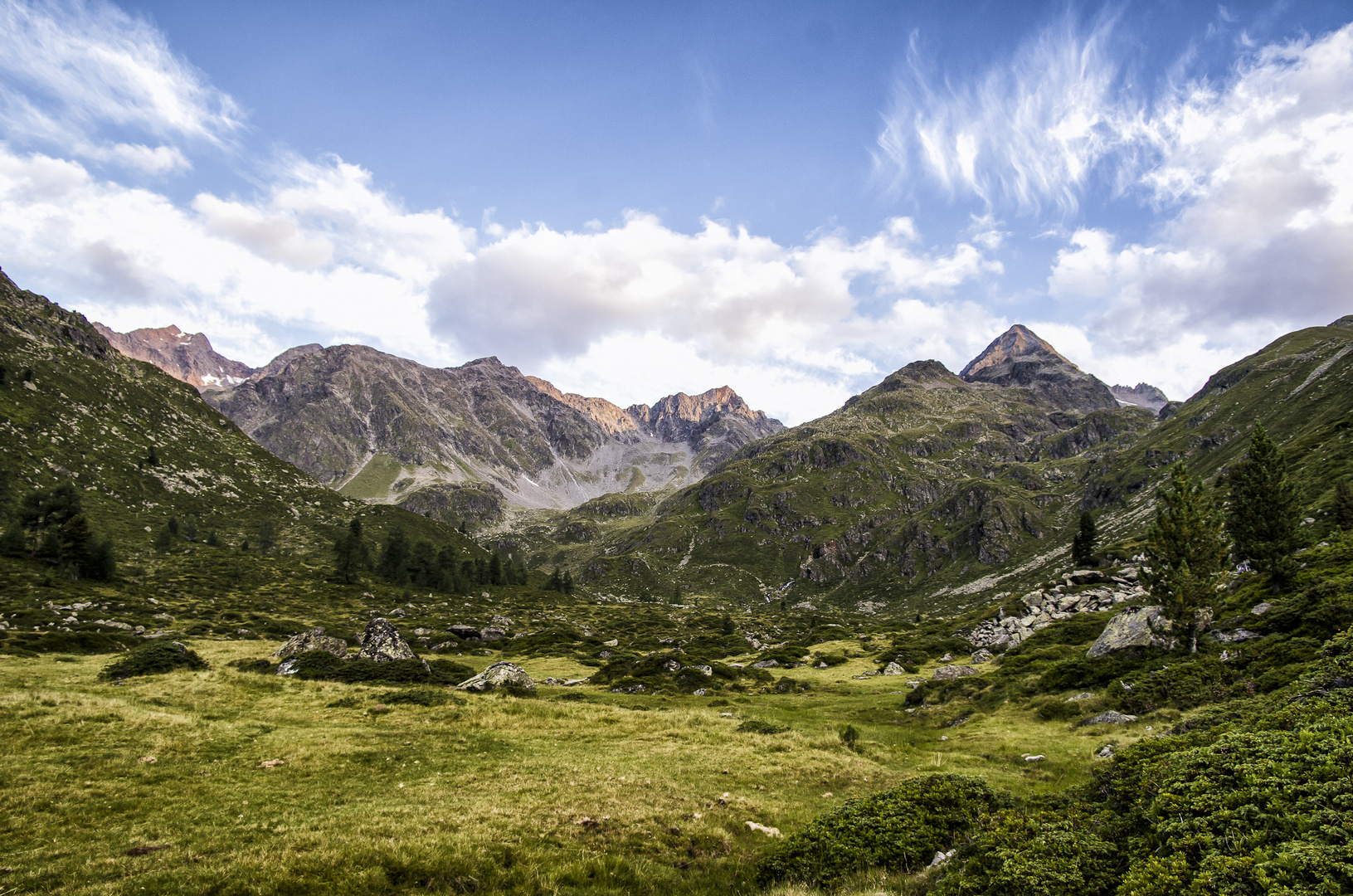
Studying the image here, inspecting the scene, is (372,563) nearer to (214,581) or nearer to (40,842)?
(214,581)

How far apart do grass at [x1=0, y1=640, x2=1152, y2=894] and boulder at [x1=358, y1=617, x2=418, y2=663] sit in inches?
368

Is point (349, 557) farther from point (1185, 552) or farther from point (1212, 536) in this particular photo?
point (1212, 536)

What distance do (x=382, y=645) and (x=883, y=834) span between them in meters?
45.9

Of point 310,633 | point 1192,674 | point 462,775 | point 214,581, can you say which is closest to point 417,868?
point 462,775

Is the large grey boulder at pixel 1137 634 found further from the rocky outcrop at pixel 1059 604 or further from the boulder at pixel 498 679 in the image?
the boulder at pixel 498 679

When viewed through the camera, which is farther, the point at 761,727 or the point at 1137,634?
the point at 1137,634

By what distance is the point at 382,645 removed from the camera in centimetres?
4666

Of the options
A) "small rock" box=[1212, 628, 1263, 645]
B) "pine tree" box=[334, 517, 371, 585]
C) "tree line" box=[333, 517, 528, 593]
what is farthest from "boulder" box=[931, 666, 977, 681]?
"tree line" box=[333, 517, 528, 593]

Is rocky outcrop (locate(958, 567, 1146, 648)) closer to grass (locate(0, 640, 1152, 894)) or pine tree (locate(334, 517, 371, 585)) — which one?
grass (locate(0, 640, 1152, 894))

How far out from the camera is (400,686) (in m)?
38.4

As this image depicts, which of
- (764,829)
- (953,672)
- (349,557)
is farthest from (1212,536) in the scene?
(349,557)

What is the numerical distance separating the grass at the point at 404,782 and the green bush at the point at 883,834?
5.99 ft

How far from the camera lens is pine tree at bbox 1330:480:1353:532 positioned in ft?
163

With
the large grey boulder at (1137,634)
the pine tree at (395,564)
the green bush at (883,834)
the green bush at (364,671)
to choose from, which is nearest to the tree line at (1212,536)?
the large grey boulder at (1137,634)
